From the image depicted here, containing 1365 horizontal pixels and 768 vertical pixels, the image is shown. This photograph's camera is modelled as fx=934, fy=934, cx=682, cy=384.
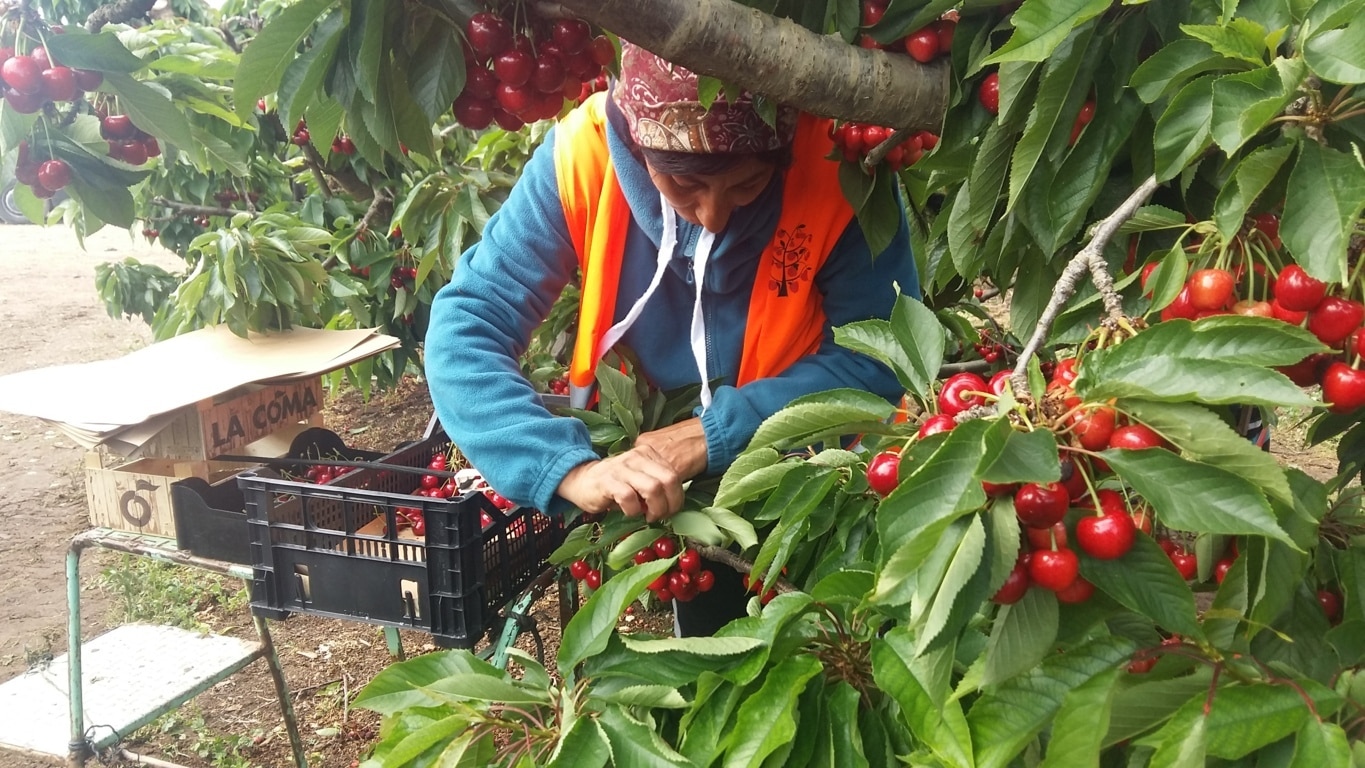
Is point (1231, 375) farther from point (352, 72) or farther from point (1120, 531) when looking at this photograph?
point (352, 72)

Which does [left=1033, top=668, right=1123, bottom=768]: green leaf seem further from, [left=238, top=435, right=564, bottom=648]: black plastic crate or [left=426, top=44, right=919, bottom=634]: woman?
[left=238, top=435, right=564, bottom=648]: black plastic crate

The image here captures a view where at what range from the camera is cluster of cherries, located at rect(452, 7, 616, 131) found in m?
1.20

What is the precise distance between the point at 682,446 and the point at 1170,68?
Result: 41.9 inches

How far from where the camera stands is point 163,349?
Answer: 9.19 ft

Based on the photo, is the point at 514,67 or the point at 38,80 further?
the point at 38,80

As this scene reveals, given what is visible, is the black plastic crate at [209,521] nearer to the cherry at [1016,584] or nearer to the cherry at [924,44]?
the cherry at [924,44]

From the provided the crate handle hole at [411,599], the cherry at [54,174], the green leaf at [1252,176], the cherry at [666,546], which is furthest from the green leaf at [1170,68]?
the crate handle hole at [411,599]

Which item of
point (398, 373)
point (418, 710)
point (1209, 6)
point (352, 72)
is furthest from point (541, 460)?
point (398, 373)

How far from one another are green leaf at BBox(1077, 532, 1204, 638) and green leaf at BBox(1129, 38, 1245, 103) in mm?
436

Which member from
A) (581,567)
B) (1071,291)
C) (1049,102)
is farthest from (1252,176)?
(581,567)

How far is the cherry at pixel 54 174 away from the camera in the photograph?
153 centimetres

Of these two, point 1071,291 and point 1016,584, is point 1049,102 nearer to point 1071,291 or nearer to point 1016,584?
point 1071,291

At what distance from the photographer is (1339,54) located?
0.67m

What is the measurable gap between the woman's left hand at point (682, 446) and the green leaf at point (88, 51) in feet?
3.39
